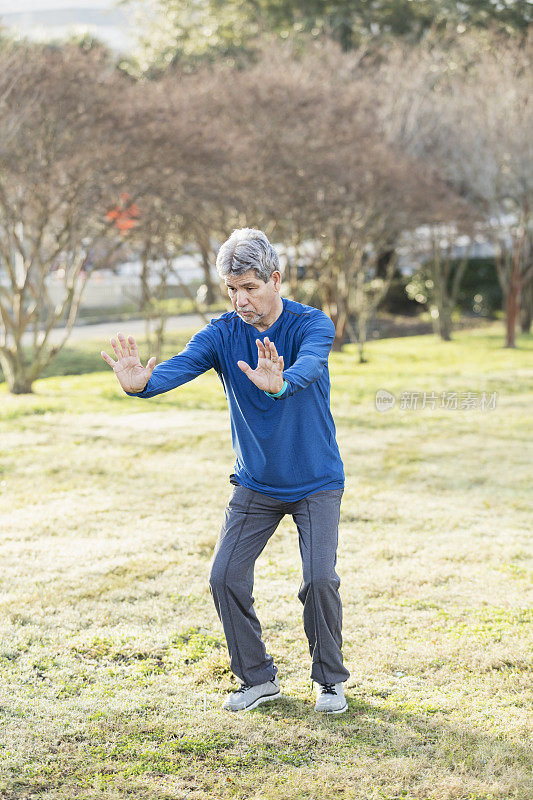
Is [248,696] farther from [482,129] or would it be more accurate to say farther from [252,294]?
[482,129]

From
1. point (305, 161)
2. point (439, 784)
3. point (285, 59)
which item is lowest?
point (439, 784)

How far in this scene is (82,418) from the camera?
35.6ft

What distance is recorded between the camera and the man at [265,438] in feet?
10.2

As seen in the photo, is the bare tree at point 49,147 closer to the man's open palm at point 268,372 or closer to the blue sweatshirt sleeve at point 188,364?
the blue sweatshirt sleeve at point 188,364

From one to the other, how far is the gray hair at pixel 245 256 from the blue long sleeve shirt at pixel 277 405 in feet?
0.81

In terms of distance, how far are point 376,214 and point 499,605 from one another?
13909mm

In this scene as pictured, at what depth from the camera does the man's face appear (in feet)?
10.1

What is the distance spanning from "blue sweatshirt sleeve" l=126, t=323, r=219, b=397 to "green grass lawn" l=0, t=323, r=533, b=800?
1387 mm

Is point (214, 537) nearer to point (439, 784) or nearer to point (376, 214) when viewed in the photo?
point (439, 784)

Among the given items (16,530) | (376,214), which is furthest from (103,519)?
(376,214)

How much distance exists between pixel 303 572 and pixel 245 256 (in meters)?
1.22

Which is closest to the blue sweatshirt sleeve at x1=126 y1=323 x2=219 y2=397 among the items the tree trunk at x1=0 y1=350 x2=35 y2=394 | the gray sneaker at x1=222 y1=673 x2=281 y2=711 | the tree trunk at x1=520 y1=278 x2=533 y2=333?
the gray sneaker at x1=222 y1=673 x2=281 y2=711

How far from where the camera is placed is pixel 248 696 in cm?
353

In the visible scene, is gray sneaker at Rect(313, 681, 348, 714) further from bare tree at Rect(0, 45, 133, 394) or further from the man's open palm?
bare tree at Rect(0, 45, 133, 394)
